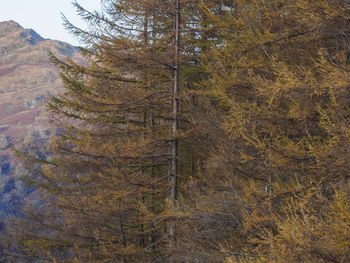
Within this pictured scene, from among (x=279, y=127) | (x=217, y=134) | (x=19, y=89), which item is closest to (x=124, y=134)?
(x=217, y=134)

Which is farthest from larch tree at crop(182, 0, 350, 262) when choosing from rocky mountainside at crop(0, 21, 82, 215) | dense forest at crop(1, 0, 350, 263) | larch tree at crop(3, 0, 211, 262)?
rocky mountainside at crop(0, 21, 82, 215)

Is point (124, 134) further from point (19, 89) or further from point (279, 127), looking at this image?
point (19, 89)

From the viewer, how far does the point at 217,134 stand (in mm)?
6082

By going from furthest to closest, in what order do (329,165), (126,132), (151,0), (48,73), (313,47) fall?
(48,73) → (126,132) → (151,0) → (313,47) → (329,165)

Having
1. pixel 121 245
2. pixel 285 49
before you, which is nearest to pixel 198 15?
pixel 285 49

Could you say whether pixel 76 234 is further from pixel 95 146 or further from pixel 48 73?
pixel 48 73

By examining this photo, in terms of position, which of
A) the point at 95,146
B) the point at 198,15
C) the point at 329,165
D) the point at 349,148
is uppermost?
the point at 198,15

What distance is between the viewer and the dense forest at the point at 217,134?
4044 mm

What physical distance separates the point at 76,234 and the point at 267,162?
199 inches

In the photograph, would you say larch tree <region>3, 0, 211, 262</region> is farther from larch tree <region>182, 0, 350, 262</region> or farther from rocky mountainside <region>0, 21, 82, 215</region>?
rocky mountainside <region>0, 21, 82, 215</region>

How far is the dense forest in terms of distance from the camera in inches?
159

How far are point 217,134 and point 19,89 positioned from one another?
124 meters

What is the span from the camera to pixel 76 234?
7.59 m

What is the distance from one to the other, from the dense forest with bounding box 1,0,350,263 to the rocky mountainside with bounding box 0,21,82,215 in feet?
102
